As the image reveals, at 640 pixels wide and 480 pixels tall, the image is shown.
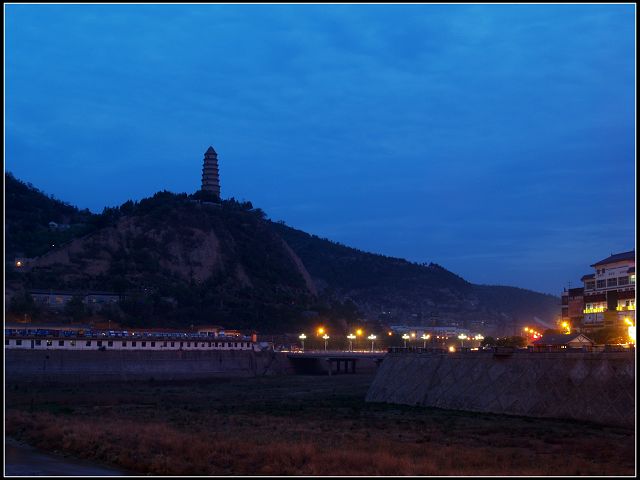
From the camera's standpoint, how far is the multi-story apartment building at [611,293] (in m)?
80.1

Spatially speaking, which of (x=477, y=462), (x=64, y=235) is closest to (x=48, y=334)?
(x=477, y=462)

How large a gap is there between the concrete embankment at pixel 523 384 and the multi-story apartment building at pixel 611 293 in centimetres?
2543

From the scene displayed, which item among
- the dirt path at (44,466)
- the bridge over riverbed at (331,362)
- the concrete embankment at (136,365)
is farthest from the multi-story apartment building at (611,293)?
the dirt path at (44,466)

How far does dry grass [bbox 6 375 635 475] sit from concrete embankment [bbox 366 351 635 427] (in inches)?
71.2

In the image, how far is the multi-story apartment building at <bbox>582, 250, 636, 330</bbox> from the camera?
80.1m

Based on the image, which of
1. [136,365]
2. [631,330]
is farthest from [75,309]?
[631,330]

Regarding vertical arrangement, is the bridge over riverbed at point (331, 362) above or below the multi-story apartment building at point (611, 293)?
below

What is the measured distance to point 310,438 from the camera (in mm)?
42719

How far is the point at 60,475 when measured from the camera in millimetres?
34000

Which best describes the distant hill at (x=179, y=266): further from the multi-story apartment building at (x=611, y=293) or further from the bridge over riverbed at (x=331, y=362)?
the multi-story apartment building at (x=611, y=293)

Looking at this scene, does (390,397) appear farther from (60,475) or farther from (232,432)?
A: (60,475)

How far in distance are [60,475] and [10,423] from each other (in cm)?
1708

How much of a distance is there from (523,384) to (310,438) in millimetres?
17789

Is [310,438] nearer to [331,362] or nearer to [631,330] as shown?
[631,330]
